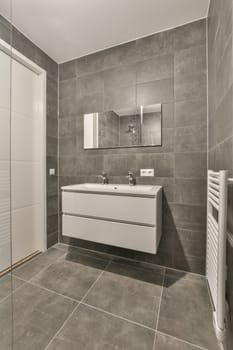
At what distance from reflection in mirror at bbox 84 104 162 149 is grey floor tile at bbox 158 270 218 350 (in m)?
1.32

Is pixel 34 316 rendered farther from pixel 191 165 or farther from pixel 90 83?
pixel 90 83

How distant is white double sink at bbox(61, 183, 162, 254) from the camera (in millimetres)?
1310

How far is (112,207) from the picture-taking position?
4.64ft

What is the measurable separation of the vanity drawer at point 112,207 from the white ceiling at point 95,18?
5.43 ft

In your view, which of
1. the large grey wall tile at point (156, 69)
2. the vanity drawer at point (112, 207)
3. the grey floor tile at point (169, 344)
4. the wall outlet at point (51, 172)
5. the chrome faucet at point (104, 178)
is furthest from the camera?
the wall outlet at point (51, 172)

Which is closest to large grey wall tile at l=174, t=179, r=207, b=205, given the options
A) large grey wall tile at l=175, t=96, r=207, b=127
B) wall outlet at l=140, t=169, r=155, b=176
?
wall outlet at l=140, t=169, r=155, b=176

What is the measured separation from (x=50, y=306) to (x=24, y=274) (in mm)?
553

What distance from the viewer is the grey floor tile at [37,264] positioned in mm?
1553

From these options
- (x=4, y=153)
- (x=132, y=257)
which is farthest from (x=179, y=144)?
(x=4, y=153)

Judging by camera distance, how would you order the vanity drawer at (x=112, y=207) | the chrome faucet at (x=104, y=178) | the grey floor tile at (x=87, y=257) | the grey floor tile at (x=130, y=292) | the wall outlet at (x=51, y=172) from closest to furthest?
the grey floor tile at (x=130, y=292), the vanity drawer at (x=112, y=207), the grey floor tile at (x=87, y=257), the chrome faucet at (x=104, y=178), the wall outlet at (x=51, y=172)

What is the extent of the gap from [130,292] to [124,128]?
157 centimetres

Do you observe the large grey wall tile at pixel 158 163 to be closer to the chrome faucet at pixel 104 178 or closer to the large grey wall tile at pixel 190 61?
the chrome faucet at pixel 104 178

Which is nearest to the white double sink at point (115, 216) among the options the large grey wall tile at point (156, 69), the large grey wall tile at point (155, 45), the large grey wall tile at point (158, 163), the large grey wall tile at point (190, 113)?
the large grey wall tile at point (158, 163)

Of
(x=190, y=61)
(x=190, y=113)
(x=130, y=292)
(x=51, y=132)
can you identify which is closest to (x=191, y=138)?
(x=190, y=113)
